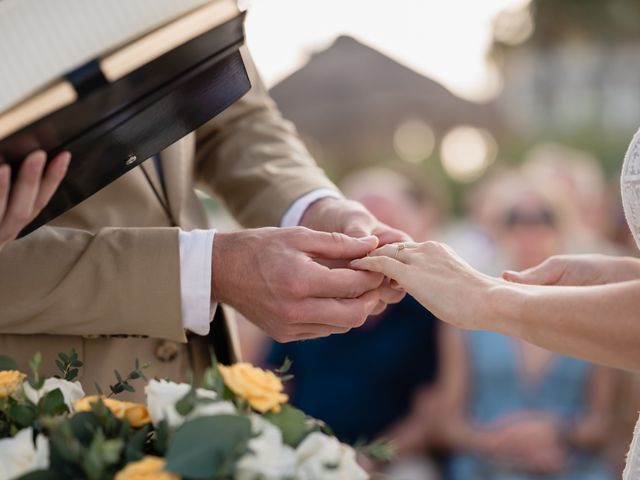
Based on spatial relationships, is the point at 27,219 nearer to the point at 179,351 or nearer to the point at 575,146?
the point at 179,351

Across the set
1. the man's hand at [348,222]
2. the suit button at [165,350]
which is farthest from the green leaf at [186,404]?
the man's hand at [348,222]

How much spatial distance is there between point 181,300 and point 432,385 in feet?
9.28

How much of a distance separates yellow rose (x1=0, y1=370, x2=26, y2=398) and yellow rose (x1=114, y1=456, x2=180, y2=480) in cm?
31

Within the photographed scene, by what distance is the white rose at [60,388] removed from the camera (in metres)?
1.38

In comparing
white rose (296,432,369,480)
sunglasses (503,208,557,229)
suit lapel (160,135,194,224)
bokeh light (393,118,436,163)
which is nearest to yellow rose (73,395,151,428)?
white rose (296,432,369,480)

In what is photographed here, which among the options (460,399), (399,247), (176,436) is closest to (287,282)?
(399,247)

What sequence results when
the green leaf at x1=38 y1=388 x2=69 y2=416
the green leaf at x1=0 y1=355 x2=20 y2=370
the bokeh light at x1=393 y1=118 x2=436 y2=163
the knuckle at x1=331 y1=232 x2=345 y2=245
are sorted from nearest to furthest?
the green leaf at x1=38 y1=388 x2=69 y2=416 < the green leaf at x1=0 y1=355 x2=20 y2=370 < the knuckle at x1=331 y1=232 x2=345 y2=245 < the bokeh light at x1=393 y1=118 x2=436 y2=163

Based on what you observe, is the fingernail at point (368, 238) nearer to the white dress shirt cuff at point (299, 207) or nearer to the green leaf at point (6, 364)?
the white dress shirt cuff at point (299, 207)

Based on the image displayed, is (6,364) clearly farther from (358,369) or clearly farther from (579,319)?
(358,369)

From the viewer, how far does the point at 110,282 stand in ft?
5.86

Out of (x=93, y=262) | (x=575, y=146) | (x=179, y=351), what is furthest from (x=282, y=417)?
(x=575, y=146)

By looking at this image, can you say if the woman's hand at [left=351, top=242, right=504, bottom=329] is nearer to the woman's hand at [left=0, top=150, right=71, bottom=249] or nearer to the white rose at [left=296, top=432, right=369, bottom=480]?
the white rose at [left=296, top=432, right=369, bottom=480]

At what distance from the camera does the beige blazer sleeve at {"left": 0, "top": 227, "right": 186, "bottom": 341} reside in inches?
70.2

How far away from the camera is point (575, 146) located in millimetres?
19047
